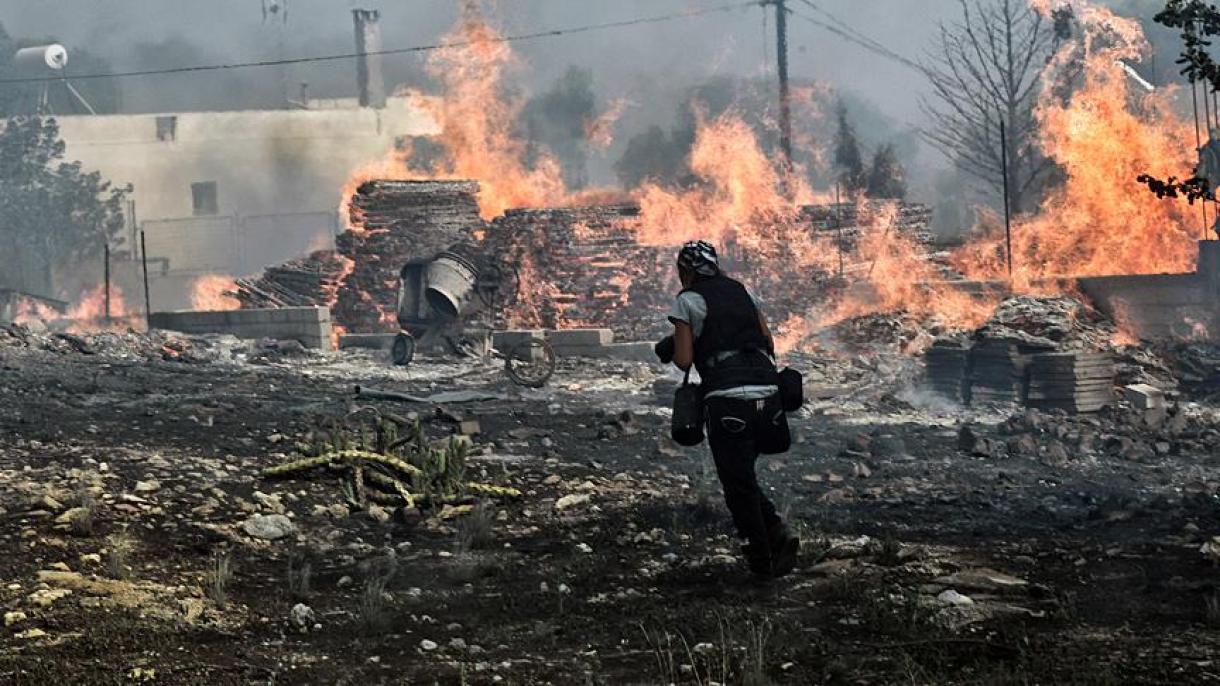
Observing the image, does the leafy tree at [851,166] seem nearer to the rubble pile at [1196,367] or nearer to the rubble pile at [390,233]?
the rubble pile at [390,233]

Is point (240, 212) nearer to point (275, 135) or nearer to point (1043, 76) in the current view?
point (275, 135)

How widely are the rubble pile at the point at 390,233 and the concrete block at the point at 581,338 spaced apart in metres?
5.01

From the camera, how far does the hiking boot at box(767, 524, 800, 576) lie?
6551 millimetres

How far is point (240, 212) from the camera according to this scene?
52.0 metres

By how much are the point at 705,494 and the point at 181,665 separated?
168 inches

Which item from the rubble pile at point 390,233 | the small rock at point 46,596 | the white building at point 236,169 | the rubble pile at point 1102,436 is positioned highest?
the white building at point 236,169

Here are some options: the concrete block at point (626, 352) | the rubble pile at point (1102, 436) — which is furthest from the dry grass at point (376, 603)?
the concrete block at point (626, 352)

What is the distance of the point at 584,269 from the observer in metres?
24.5

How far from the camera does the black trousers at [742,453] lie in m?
6.50

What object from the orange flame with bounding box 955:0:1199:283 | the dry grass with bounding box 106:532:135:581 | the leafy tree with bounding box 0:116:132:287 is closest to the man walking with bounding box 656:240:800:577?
the dry grass with bounding box 106:532:135:581

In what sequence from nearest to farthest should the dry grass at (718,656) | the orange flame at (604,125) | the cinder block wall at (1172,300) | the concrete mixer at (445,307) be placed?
the dry grass at (718,656)
the cinder block wall at (1172,300)
the concrete mixer at (445,307)
the orange flame at (604,125)

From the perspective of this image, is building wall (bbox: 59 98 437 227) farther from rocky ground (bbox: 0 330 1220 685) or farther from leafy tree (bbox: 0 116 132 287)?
rocky ground (bbox: 0 330 1220 685)

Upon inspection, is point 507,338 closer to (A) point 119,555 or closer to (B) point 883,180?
(A) point 119,555

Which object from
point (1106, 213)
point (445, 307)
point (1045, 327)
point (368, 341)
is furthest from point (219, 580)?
point (1106, 213)
